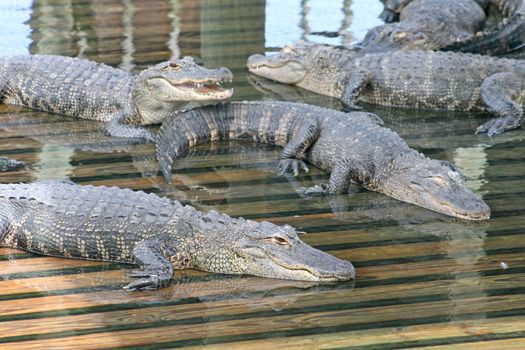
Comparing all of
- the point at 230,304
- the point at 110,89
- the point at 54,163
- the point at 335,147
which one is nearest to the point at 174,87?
the point at 110,89

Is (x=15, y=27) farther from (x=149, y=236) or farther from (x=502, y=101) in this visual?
(x=149, y=236)

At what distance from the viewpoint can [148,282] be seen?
4672 millimetres

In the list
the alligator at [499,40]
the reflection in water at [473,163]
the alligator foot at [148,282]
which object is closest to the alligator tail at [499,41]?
the alligator at [499,40]

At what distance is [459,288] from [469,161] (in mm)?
1740

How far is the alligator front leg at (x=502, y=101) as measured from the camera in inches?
270

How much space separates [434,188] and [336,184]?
517mm

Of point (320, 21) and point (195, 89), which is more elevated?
point (195, 89)

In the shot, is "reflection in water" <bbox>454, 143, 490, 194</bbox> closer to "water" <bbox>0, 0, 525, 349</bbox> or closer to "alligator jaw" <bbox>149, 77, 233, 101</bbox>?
"water" <bbox>0, 0, 525, 349</bbox>

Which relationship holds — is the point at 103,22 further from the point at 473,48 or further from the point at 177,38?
the point at 473,48

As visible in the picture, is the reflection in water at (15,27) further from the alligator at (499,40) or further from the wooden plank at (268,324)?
the wooden plank at (268,324)

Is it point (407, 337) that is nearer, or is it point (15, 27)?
point (407, 337)

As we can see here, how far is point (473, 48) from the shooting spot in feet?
27.5

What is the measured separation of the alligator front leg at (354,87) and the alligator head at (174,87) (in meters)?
1.02

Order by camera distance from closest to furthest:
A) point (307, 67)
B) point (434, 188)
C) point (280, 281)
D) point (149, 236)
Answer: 1. point (280, 281)
2. point (149, 236)
3. point (434, 188)
4. point (307, 67)
